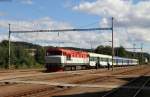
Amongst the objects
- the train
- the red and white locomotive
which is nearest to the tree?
the train

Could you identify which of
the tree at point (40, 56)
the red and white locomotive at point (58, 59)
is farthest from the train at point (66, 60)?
the tree at point (40, 56)

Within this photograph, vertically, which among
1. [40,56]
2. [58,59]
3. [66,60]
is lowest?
[66,60]

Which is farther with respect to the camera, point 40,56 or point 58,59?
point 40,56

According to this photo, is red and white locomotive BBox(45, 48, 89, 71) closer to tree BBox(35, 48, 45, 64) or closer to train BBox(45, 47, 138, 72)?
train BBox(45, 47, 138, 72)

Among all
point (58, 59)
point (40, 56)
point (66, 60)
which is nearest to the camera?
point (58, 59)

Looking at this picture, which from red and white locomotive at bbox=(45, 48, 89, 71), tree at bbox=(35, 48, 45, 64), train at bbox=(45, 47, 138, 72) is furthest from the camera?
tree at bbox=(35, 48, 45, 64)

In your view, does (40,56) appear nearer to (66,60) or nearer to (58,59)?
(66,60)

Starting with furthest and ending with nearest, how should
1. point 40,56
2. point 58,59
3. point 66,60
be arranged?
Answer: point 40,56, point 66,60, point 58,59

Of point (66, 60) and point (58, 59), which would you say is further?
point (66, 60)

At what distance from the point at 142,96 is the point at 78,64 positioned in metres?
42.7

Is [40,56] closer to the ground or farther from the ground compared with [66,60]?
farther from the ground

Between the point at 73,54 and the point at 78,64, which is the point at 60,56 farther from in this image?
the point at 78,64

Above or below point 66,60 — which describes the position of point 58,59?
above

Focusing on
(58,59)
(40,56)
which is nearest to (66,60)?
(58,59)
